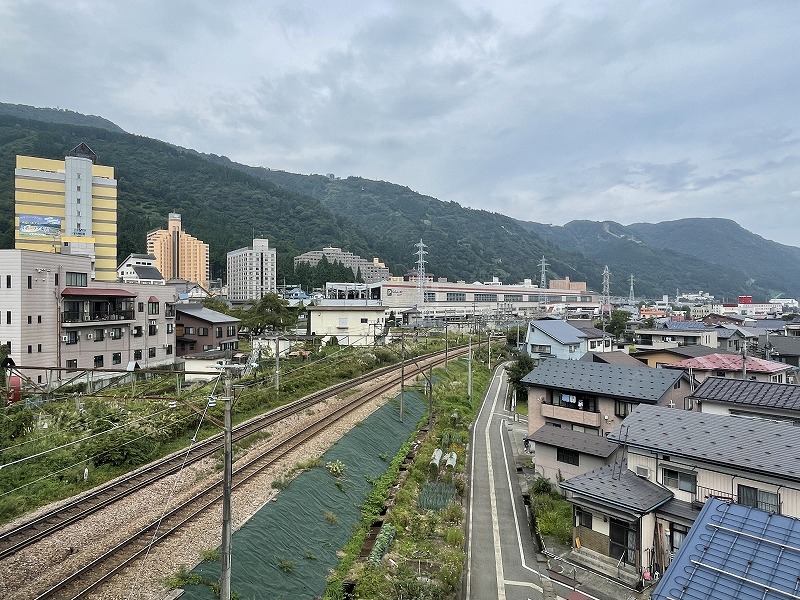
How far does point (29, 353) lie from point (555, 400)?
102ft

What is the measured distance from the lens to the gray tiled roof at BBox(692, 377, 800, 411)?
17.6 metres

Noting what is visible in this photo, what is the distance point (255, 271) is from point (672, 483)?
331ft

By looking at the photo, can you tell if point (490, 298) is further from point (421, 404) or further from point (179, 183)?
point (179, 183)

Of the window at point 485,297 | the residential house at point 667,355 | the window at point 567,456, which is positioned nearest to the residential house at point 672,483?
the window at point 567,456

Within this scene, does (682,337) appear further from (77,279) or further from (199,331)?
(77,279)

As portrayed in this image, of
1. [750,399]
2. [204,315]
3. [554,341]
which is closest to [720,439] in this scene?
[750,399]

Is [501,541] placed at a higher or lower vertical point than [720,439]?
lower

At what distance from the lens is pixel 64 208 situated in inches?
2335

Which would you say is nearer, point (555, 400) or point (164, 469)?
point (164, 469)

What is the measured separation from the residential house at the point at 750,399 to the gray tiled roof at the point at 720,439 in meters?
5.12

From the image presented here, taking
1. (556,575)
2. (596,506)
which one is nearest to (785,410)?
(596,506)

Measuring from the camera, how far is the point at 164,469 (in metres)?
15.5

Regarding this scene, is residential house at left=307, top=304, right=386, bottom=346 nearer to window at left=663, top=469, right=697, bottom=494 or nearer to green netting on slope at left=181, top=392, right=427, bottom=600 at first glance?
green netting on slope at left=181, top=392, right=427, bottom=600

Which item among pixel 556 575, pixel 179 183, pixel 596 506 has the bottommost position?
pixel 556 575
